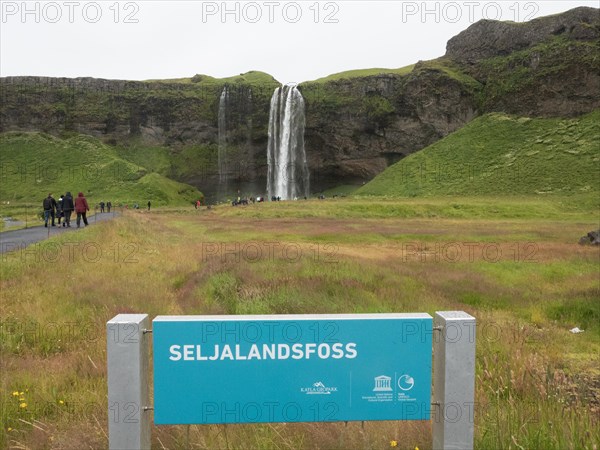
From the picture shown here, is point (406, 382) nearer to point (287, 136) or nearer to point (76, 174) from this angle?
point (287, 136)

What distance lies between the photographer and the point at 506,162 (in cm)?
7162

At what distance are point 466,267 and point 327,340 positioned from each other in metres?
14.0

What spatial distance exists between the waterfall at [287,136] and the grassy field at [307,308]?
69.5 metres

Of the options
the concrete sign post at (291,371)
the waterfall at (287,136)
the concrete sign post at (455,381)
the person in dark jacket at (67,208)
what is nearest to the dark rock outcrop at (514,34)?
the waterfall at (287,136)

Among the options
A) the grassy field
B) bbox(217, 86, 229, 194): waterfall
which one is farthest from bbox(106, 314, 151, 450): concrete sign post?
bbox(217, 86, 229, 194): waterfall

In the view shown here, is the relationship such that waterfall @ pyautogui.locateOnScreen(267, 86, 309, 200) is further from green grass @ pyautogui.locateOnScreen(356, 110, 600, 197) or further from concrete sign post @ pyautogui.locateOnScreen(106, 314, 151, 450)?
concrete sign post @ pyautogui.locateOnScreen(106, 314, 151, 450)

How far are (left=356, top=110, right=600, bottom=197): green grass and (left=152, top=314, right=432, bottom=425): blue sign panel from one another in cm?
6474

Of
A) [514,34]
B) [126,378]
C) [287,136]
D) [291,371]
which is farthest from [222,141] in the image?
[291,371]

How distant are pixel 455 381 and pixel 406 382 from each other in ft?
1.07

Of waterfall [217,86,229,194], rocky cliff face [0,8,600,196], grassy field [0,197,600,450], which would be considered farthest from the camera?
waterfall [217,86,229,194]

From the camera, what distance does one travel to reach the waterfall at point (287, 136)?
9194 centimetres

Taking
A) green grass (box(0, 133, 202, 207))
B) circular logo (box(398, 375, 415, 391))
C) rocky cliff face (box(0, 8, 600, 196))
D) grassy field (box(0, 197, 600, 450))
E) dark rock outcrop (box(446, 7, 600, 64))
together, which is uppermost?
dark rock outcrop (box(446, 7, 600, 64))

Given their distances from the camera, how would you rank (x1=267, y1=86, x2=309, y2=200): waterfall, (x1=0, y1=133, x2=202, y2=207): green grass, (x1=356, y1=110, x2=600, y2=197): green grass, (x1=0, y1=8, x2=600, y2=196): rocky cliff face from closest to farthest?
1. (x1=356, y1=110, x2=600, y2=197): green grass
2. (x1=0, y1=133, x2=202, y2=207): green grass
3. (x1=0, y1=8, x2=600, y2=196): rocky cliff face
4. (x1=267, y1=86, x2=309, y2=200): waterfall

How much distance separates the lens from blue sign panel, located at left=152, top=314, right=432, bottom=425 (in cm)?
308
